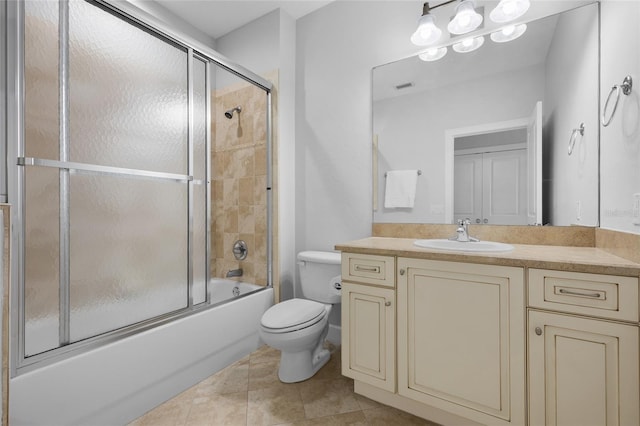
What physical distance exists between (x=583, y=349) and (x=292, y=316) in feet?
4.23

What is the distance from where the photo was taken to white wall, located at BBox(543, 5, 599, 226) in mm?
1416

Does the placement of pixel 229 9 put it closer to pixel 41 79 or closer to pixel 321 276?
pixel 41 79

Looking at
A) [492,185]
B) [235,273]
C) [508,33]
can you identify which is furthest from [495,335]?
[235,273]

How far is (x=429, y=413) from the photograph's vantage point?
4.70 ft

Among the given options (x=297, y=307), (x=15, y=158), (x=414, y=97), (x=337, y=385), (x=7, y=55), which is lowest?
(x=337, y=385)

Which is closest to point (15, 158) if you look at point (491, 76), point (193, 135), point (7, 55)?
point (7, 55)

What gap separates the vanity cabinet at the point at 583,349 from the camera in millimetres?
994

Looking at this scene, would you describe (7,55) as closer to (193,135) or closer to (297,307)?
(193,135)

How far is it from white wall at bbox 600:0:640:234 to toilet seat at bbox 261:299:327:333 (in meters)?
1.46

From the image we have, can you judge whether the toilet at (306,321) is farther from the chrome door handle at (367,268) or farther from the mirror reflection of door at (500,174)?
the mirror reflection of door at (500,174)

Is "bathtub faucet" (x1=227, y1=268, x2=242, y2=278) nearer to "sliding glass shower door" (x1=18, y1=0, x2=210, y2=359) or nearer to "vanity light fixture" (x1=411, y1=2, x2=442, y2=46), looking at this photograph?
"sliding glass shower door" (x1=18, y1=0, x2=210, y2=359)

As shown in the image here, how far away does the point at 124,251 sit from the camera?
1.55 metres

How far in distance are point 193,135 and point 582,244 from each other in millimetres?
2207

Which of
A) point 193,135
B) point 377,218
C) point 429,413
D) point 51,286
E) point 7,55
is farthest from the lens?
point 377,218
